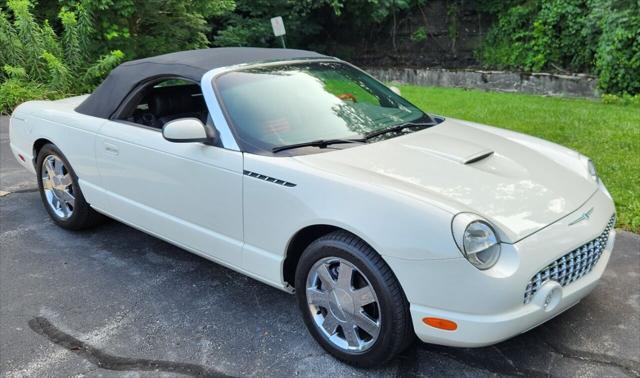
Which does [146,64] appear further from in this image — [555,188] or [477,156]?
[555,188]

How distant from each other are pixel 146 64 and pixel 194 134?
3.83 ft

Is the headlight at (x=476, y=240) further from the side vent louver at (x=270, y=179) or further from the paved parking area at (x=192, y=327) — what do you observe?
the side vent louver at (x=270, y=179)

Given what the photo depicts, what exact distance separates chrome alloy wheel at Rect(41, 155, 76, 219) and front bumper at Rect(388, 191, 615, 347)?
313 centimetres

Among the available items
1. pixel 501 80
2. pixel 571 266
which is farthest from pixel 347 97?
pixel 501 80

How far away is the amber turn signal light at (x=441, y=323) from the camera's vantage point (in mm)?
2525

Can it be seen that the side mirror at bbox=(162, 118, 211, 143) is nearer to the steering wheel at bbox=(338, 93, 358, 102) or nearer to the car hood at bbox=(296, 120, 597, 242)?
the car hood at bbox=(296, 120, 597, 242)

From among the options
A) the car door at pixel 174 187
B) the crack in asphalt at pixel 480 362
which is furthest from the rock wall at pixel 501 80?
the car door at pixel 174 187

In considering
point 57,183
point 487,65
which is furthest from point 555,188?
point 487,65

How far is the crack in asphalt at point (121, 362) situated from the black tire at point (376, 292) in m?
0.69

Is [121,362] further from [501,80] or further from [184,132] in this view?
[501,80]

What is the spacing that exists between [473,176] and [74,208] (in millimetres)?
3229

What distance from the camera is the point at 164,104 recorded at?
14.3 ft

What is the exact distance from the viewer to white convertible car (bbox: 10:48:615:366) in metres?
2.53

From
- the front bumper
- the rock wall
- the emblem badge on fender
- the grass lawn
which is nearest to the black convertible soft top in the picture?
the front bumper
